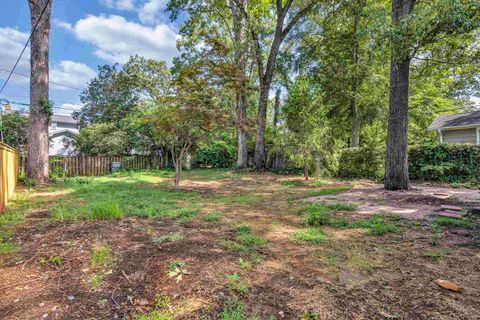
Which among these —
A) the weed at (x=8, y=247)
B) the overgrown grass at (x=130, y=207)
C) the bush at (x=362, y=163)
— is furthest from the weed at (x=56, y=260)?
the bush at (x=362, y=163)

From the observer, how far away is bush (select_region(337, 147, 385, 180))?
31.9ft

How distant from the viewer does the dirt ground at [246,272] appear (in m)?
1.79

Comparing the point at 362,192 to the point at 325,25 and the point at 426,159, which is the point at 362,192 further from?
the point at 325,25

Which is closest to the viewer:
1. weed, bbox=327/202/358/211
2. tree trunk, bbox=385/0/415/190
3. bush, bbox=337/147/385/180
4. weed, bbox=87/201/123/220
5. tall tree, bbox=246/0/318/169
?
weed, bbox=87/201/123/220

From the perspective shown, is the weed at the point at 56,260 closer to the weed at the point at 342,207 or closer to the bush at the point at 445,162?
the weed at the point at 342,207

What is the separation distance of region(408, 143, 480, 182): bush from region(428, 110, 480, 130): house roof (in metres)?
4.81

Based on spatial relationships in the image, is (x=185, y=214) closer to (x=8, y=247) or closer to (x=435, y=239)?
(x=8, y=247)

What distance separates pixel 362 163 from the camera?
33.7 ft

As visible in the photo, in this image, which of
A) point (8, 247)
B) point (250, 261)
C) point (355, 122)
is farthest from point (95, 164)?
point (355, 122)

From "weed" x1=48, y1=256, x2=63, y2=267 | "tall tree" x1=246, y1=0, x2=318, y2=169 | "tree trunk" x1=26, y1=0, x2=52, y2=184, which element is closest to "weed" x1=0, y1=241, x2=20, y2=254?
"weed" x1=48, y1=256, x2=63, y2=267

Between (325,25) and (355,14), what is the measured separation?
1.33 meters

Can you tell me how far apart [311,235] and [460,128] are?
1317 cm

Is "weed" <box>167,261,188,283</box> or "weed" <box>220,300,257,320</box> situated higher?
"weed" <box>167,261,188,283</box>

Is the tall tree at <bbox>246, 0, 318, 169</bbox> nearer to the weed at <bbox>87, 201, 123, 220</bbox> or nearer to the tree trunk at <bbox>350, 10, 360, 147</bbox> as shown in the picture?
the tree trunk at <bbox>350, 10, 360, 147</bbox>
